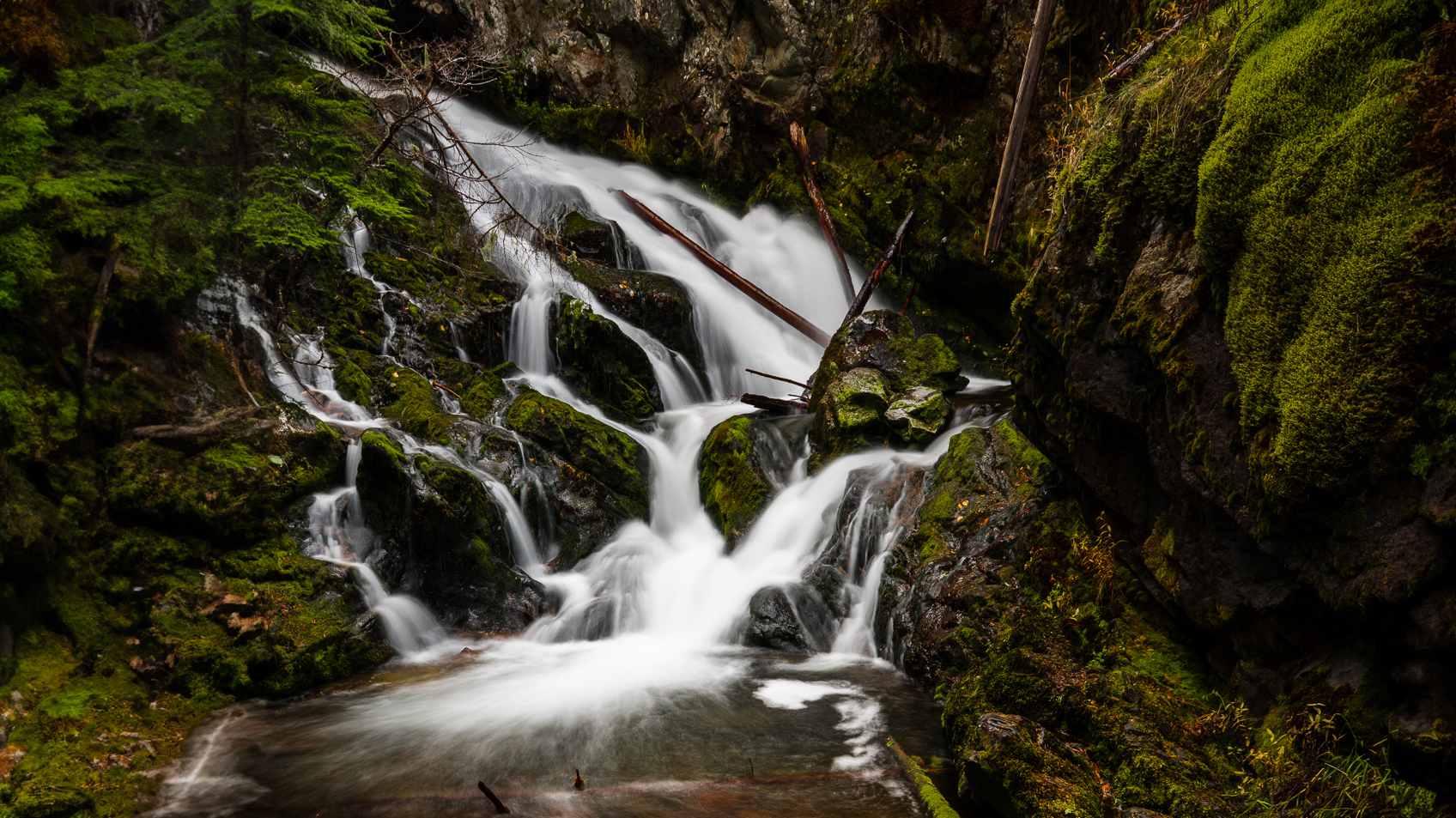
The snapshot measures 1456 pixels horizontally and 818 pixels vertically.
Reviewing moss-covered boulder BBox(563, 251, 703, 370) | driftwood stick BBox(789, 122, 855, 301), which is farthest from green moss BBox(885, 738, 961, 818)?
driftwood stick BBox(789, 122, 855, 301)

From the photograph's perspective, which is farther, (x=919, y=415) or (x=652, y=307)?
(x=652, y=307)

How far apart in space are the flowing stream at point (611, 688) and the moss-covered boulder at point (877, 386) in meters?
0.32

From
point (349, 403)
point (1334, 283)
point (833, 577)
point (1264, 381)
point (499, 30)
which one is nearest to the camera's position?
point (1334, 283)

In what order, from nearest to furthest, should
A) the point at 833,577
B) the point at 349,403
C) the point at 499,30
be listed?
the point at 833,577 < the point at 349,403 < the point at 499,30

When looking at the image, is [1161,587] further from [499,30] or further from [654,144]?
[499,30]

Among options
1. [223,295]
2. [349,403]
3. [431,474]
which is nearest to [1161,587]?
[431,474]

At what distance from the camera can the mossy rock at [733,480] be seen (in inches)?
346

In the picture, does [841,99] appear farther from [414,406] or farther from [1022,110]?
[414,406]

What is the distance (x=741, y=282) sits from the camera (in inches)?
552

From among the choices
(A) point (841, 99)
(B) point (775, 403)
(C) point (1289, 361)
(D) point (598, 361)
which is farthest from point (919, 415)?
(A) point (841, 99)

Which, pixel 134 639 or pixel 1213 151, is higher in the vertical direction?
pixel 1213 151

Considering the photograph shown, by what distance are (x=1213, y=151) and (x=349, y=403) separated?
8753 millimetres

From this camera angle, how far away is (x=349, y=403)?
8773mm

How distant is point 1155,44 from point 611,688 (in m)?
6.09
